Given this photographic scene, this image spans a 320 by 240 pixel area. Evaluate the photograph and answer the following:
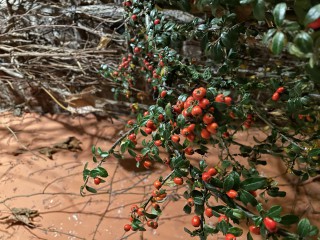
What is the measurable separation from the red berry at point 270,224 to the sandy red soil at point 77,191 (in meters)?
0.87

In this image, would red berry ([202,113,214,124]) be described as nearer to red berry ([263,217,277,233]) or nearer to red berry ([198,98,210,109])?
red berry ([198,98,210,109])

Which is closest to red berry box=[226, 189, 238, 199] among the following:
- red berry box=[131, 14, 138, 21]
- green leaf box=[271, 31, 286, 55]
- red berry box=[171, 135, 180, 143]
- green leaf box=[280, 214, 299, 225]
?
green leaf box=[280, 214, 299, 225]

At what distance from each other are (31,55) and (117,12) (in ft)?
2.10

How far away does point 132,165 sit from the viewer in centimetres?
198

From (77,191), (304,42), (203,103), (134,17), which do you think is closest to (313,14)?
(304,42)

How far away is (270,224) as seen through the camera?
0.65 meters

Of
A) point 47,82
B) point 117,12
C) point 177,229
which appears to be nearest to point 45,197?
point 177,229

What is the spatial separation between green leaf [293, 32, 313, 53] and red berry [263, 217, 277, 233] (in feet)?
1.17

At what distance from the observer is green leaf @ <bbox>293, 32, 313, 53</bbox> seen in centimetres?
49

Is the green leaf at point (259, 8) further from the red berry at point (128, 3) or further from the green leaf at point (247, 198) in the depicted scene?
the red berry at point (128, 3)

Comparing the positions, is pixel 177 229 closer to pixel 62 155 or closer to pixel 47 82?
pixel 62 155

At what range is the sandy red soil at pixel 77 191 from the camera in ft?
5.16

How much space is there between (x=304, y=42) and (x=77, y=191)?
1.57 meters

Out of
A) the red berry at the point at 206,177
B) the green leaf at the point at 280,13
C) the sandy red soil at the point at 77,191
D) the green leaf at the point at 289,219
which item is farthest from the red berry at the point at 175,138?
the sandy red soil at the point at 77,191
